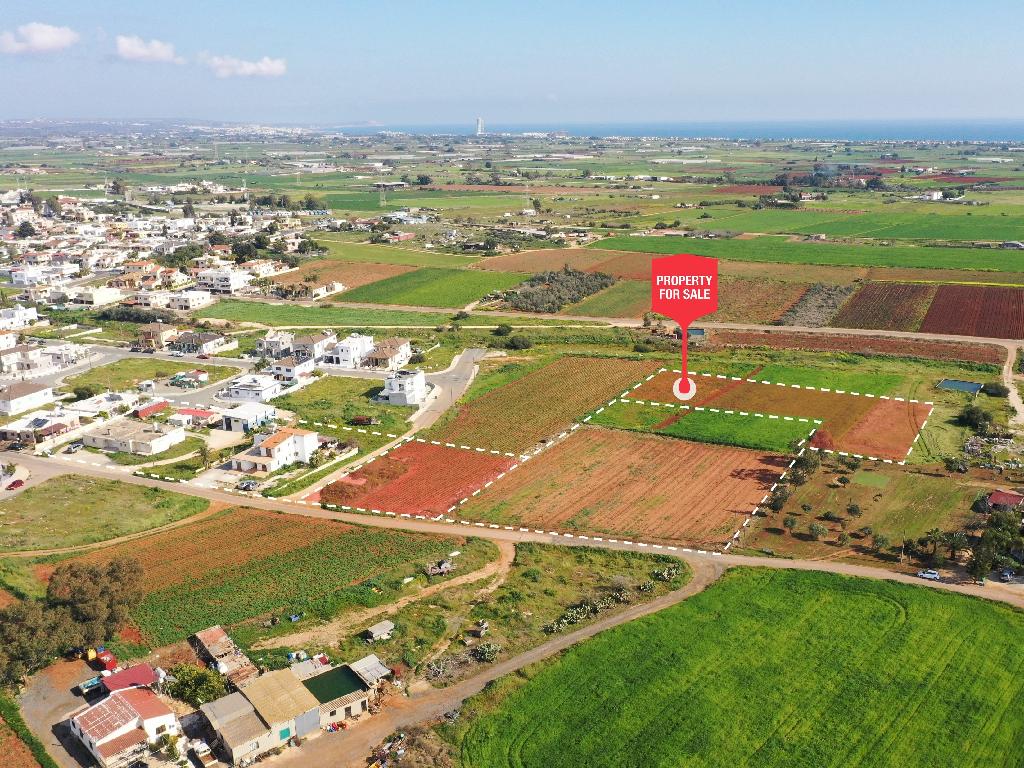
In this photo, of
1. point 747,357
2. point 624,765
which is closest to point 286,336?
point 747,357

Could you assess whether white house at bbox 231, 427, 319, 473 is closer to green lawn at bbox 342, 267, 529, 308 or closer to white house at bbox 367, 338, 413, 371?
white house at bbox 367, 338, 413, 371

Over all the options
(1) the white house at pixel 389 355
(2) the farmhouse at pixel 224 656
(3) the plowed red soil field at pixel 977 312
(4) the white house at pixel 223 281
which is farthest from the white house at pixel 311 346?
(3) the plowed red soil field at pixel 977 312

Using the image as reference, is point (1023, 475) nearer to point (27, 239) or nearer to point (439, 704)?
point (439, 704)

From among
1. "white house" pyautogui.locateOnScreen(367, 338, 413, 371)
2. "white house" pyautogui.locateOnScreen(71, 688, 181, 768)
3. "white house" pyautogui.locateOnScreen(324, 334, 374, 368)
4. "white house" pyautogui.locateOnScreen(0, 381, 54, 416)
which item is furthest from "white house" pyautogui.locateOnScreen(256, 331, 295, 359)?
"white house" pyautogui.locateOnScreen(71, 688, 181, 768)

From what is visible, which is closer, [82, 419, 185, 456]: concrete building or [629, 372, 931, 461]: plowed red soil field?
[629, 372, 931, 461]: plowed red soil field

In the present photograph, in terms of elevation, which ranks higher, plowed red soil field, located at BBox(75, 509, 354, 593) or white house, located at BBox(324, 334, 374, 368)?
white house, located at BBox(324, 334, 374, 368)

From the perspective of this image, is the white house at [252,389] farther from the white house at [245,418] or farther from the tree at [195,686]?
the tree at [195,686]

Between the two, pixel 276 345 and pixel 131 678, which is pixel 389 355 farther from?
pixel 131 678
